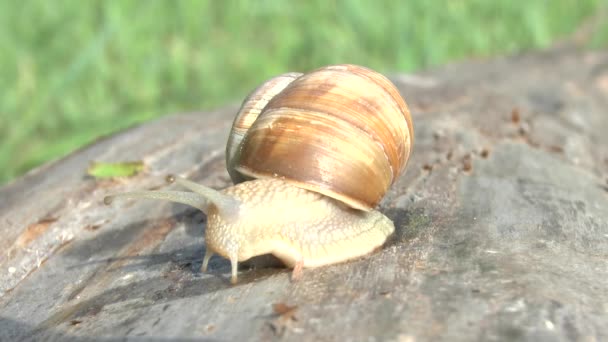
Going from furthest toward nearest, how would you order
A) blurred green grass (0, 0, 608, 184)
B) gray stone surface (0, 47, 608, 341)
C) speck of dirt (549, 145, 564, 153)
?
blurred green grass (0, 0, 608, 184)
speck of dirt (549, 145, 564, 153)
gray stone surface (0, 47, 608, 341)

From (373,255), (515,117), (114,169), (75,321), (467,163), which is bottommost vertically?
(75,321)

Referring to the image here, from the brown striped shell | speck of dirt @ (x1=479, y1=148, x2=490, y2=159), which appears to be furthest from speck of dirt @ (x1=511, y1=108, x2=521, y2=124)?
the brown striped shell

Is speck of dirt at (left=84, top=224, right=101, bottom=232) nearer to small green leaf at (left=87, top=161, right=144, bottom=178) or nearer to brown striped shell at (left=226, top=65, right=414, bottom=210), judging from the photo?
small green leaf at (left=87, top=161, right=144, bottom=178)

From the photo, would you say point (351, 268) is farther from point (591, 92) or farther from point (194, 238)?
point (591, 92)

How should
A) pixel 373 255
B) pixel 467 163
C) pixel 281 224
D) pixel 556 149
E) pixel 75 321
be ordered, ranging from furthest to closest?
pixel 556 149 < pixel 467 163 < pixel 281 224 < pixel 373 255 < pixel 75 321

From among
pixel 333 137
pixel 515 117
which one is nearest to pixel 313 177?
pixel 333 137

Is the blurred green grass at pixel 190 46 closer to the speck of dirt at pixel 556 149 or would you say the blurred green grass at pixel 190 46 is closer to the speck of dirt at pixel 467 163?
the speck of dirt at pixel 556 149

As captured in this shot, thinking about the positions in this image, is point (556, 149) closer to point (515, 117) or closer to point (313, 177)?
point (515, 117)

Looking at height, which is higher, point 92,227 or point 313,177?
point 313,177
